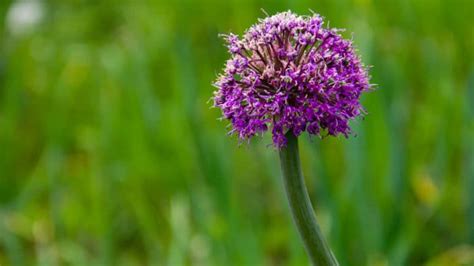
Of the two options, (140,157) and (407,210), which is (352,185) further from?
(140,157)

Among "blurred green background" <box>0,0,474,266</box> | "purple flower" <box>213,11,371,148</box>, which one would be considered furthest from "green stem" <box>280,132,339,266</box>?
"blurred green background" <box>0,0,474,266</box>

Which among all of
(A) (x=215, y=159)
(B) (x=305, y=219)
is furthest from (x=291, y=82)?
(A) (x=215, y=159)

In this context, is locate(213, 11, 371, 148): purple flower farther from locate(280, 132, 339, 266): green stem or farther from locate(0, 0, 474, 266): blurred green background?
locate(0, 0, 474, 266): blurred green background

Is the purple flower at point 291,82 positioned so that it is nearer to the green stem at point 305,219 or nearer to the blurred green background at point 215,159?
the green stem at point 305,219

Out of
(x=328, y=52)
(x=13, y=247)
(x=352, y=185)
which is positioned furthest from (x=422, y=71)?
(x=328, y=52)

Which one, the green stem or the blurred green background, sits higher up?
the blurred green background

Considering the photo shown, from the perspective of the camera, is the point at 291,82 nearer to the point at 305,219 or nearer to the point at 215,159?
the point at 305,219
